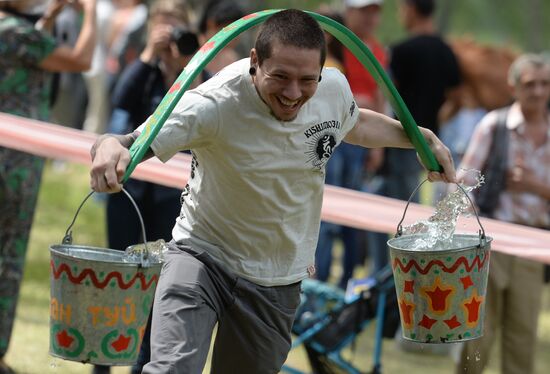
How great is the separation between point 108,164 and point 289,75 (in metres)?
0.76

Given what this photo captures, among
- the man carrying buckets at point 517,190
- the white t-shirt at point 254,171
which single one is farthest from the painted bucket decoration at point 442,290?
the man carrying buckets at point 517,190

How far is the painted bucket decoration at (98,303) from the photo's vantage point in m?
3.95

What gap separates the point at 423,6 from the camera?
371 inches

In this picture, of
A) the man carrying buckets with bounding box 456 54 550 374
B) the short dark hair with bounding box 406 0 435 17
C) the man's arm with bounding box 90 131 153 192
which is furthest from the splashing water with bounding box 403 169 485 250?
the short dark hair with bounding box 406 0 435 17


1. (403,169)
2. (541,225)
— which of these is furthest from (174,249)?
(403,169)

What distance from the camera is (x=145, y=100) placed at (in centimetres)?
631

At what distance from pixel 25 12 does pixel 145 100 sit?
81 cm

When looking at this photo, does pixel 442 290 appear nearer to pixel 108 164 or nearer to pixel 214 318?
pixel 214 318

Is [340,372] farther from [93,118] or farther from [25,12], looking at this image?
[93,118]

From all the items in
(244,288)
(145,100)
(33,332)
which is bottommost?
(33,332)

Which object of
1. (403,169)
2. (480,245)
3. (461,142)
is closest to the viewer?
(480,245)

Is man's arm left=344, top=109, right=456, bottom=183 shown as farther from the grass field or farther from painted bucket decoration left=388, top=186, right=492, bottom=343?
the grass field

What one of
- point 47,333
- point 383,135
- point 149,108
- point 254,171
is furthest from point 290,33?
point 47,333

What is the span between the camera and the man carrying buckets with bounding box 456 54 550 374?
6746 mm
